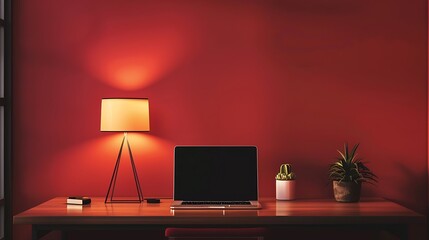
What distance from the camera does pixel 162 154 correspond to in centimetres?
332

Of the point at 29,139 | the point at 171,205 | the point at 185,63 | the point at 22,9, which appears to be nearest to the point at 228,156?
the point at 171,205

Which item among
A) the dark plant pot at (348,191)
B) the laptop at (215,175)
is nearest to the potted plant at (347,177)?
the dark plant pot at (348,191)

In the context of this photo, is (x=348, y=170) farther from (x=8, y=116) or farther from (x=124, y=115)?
(x=8, y=116)

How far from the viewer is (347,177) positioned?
3.05m

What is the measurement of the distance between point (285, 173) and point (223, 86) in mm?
572

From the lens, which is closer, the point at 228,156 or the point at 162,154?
the point at 228,156

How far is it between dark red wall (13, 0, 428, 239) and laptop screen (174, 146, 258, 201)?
25cm

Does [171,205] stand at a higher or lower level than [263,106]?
lower

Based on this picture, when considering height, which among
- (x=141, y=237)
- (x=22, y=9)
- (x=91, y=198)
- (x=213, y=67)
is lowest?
(x=141, y=237)

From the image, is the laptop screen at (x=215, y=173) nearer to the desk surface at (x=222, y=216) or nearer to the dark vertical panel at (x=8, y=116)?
the desk surface at (x=222, y=216)

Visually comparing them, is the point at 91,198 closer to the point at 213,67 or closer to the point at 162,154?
the point at 162,154

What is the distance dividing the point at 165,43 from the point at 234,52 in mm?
373

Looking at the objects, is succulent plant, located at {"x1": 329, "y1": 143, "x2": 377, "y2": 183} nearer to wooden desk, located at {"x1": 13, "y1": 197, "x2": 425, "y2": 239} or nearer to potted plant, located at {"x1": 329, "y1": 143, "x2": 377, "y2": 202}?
potted plant, located at {"x1": 329, "y1": 143, "x2": 377, "y2": 202}

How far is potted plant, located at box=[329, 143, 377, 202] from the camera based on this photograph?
302 centimetres
